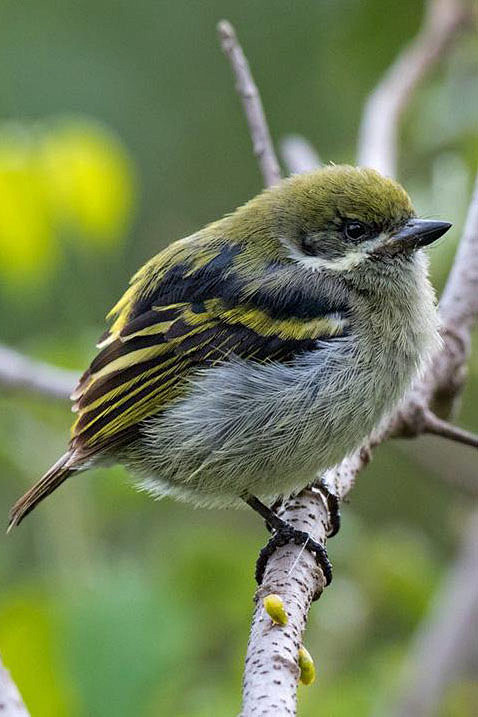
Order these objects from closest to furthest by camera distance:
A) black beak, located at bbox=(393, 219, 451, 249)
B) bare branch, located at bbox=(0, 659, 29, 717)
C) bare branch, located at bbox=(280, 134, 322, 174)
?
bare branch, located at bbox=(0, 659, 29, 717) → black beak, located at bbox=(393, 219, 451, 249) → bare branch, located at bbox=(280, 134, 322, 174)

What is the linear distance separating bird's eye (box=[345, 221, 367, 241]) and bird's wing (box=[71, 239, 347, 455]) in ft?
0.99

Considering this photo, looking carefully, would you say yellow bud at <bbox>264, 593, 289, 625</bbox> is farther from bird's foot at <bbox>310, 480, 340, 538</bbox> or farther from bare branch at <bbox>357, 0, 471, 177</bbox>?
bare branch at <bbox>357, 0, 471, 177</bbox>

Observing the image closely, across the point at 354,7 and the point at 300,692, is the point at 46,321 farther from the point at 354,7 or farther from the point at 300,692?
the point at 300,692

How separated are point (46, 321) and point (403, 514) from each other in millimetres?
2671

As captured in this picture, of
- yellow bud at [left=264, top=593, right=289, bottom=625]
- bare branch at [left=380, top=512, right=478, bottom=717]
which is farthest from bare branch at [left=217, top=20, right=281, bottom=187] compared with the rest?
yellow bud at [left=264, top=593, right=289, bottom=625]

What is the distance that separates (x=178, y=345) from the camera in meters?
3.59

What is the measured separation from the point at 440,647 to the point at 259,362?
3.47 feet

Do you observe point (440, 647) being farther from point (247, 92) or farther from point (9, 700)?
point (9, 700)

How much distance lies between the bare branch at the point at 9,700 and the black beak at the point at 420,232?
7.50ft

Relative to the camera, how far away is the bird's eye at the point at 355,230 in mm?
3799

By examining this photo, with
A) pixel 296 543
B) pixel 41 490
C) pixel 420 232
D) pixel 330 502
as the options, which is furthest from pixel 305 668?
pixel 420 232

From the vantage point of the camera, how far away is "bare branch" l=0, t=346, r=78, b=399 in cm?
398

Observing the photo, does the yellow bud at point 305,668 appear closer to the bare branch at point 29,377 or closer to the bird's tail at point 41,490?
the bird's tail at point 41,490

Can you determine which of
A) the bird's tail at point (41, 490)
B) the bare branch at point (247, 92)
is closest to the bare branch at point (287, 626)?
the bird's tail at point (41, 490)
